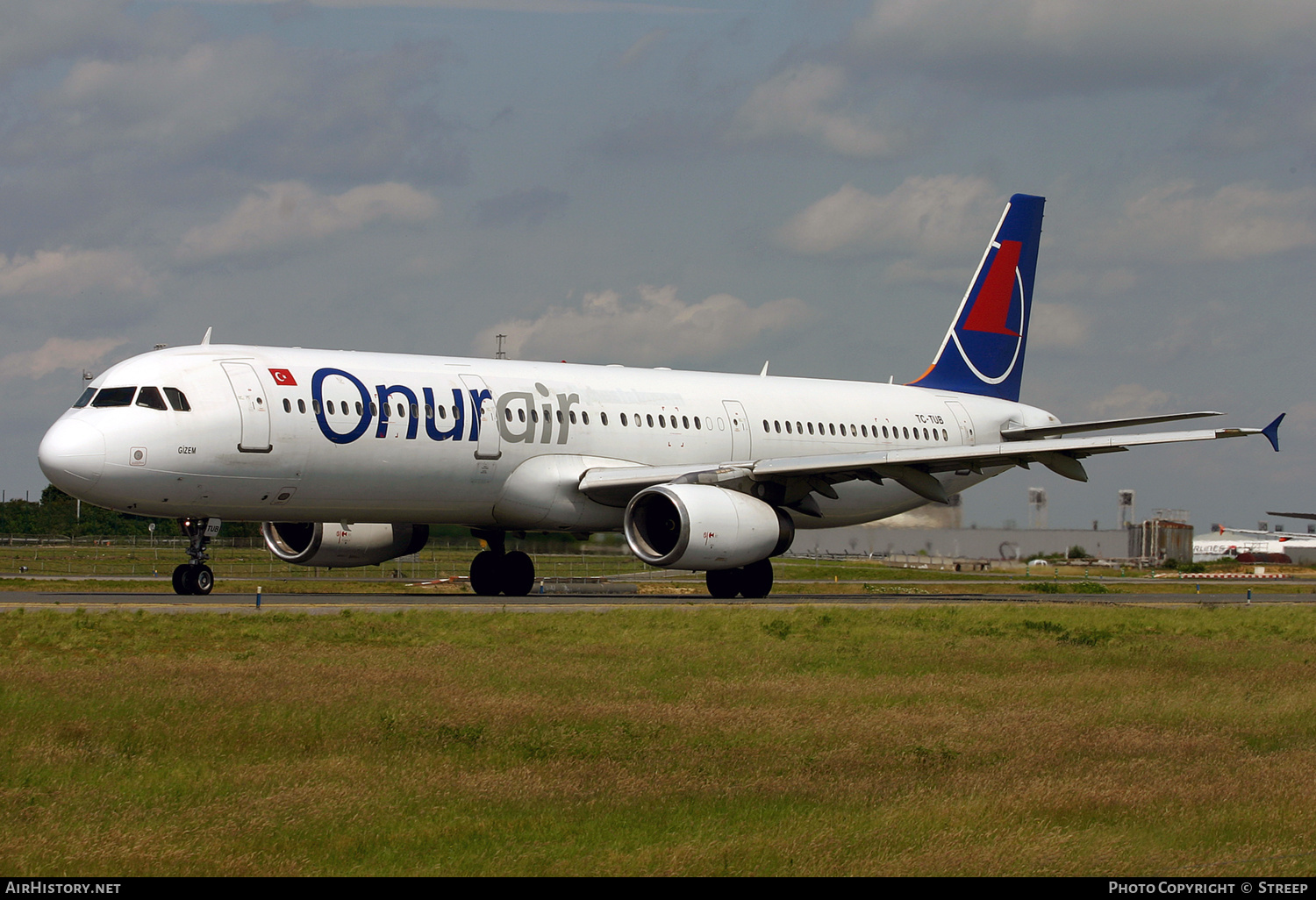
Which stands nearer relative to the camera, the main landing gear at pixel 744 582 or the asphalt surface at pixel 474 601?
the asphalt surface at pixel 474 601

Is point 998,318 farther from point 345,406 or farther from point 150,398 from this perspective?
point 150,398

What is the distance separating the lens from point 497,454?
26578mm

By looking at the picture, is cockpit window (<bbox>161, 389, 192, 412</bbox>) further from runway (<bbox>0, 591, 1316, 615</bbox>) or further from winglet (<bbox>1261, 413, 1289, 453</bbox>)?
winglet (<bbox>1261, 413, 1289, 453</bbox>)

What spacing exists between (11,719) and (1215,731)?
9.44m

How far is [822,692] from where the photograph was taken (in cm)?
1370

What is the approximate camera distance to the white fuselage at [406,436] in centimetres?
2319

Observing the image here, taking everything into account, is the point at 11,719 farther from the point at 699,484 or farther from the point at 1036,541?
the point at 1036,541

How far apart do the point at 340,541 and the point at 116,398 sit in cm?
663

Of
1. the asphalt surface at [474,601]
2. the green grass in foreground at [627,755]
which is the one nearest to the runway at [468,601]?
the asphalt surface at [474,601]

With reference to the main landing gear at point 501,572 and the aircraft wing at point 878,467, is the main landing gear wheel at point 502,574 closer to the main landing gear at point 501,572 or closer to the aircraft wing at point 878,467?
the main landing gear at point 501,572

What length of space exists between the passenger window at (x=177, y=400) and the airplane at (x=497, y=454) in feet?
0.08

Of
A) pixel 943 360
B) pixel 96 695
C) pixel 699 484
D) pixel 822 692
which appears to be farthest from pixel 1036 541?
pixel 96 695

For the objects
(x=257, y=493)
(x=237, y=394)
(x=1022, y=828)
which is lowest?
(x=1022, y=828)

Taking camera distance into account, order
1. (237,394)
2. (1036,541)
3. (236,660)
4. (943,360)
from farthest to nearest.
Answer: (1036,541), (943,360), (237,394), (236,660)
